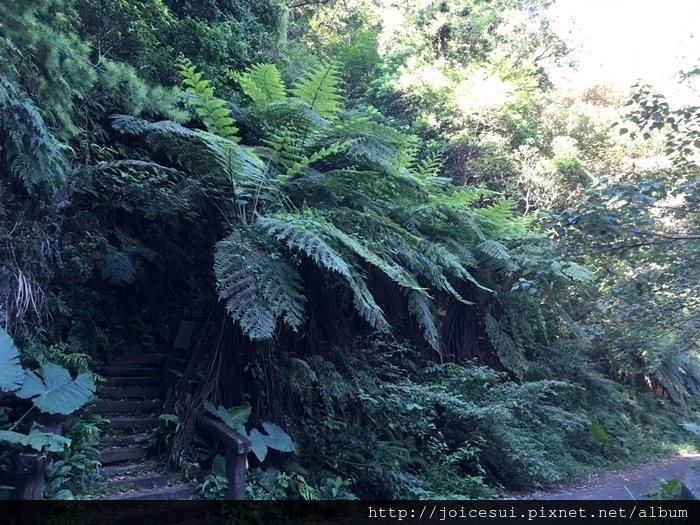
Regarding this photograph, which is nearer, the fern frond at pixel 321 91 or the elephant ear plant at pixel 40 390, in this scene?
the elephant ear plant at pixel 40 390

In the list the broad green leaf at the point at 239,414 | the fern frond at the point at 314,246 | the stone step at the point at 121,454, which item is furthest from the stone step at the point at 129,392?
the fern frond at the point at 314,246

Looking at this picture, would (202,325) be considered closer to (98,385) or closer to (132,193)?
(98,385)

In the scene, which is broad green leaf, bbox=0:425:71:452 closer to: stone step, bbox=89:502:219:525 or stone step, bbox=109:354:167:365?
stone step, bbox=89:502:219:525

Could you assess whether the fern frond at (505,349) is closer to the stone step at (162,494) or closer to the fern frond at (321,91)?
the fern frond at (321,91)

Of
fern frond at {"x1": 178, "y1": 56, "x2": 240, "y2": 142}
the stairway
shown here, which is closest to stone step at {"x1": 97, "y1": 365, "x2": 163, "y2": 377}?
the stairway

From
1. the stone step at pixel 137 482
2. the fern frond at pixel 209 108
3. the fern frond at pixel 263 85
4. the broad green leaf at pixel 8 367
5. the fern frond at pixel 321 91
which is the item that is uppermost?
the fern frond at pixel 321 91

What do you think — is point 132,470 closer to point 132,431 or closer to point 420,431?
point 132,431

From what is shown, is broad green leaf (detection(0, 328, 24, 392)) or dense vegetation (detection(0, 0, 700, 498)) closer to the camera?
broad green leaf (detection(0, 328, 24, 392))

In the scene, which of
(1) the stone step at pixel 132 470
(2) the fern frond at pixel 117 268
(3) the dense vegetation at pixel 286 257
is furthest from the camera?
(2) the fern frond at pixel 117 268

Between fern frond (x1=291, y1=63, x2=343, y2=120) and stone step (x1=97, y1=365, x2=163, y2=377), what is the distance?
3.65 m

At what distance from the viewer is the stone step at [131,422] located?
5.25 meters

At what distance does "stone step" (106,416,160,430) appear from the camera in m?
5.25

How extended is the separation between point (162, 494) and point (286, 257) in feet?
7.68

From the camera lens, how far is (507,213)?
349 inches
